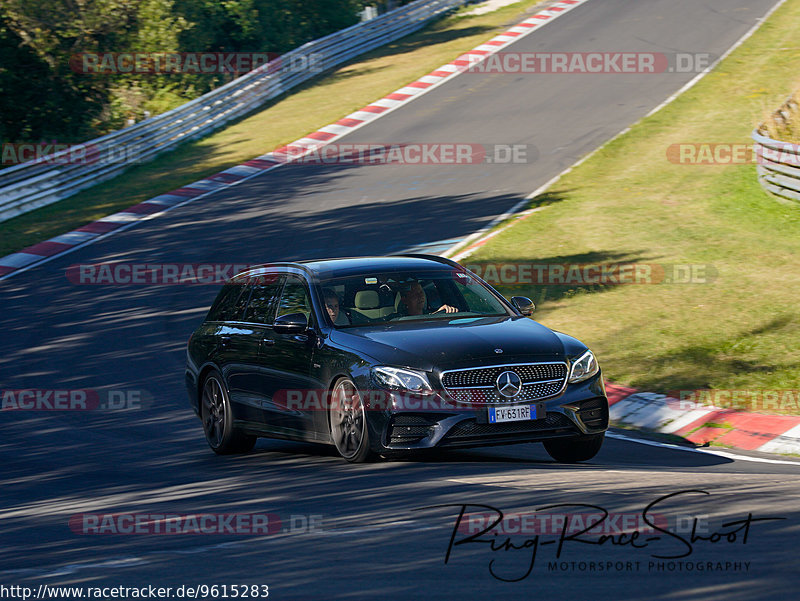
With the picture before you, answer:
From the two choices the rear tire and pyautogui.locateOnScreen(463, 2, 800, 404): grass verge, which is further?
pyautogui.locateOnScreen(463, 2, 800, 404): grass verge

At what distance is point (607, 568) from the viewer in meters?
5.81

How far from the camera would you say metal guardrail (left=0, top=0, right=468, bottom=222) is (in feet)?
88.7

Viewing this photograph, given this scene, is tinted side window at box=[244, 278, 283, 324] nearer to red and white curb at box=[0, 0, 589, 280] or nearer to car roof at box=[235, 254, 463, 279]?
car roof at box=[235, 254, 463, 279]

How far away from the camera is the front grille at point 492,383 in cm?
865

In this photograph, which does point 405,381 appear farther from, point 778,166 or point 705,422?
point 778,166

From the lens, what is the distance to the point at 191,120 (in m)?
33.0

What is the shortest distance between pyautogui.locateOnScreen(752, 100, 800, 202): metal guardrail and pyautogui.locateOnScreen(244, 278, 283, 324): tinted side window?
11.6 meters

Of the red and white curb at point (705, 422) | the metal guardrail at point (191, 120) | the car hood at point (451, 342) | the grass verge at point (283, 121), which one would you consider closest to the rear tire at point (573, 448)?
the car hood at point (451, 342)

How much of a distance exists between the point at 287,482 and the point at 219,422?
2.23 metres

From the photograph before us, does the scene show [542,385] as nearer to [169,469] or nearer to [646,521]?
[646,521]

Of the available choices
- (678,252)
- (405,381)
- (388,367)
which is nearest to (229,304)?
(388,367)

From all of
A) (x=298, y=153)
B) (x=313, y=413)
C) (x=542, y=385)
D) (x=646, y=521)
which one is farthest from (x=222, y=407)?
(x=298, y=153)

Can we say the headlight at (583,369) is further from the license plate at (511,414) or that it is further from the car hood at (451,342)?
the license plate at (511,414)

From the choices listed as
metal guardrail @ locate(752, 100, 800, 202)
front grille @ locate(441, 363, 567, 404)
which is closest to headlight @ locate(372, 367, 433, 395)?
front grille @ locate(441, 363, 567, 404)
